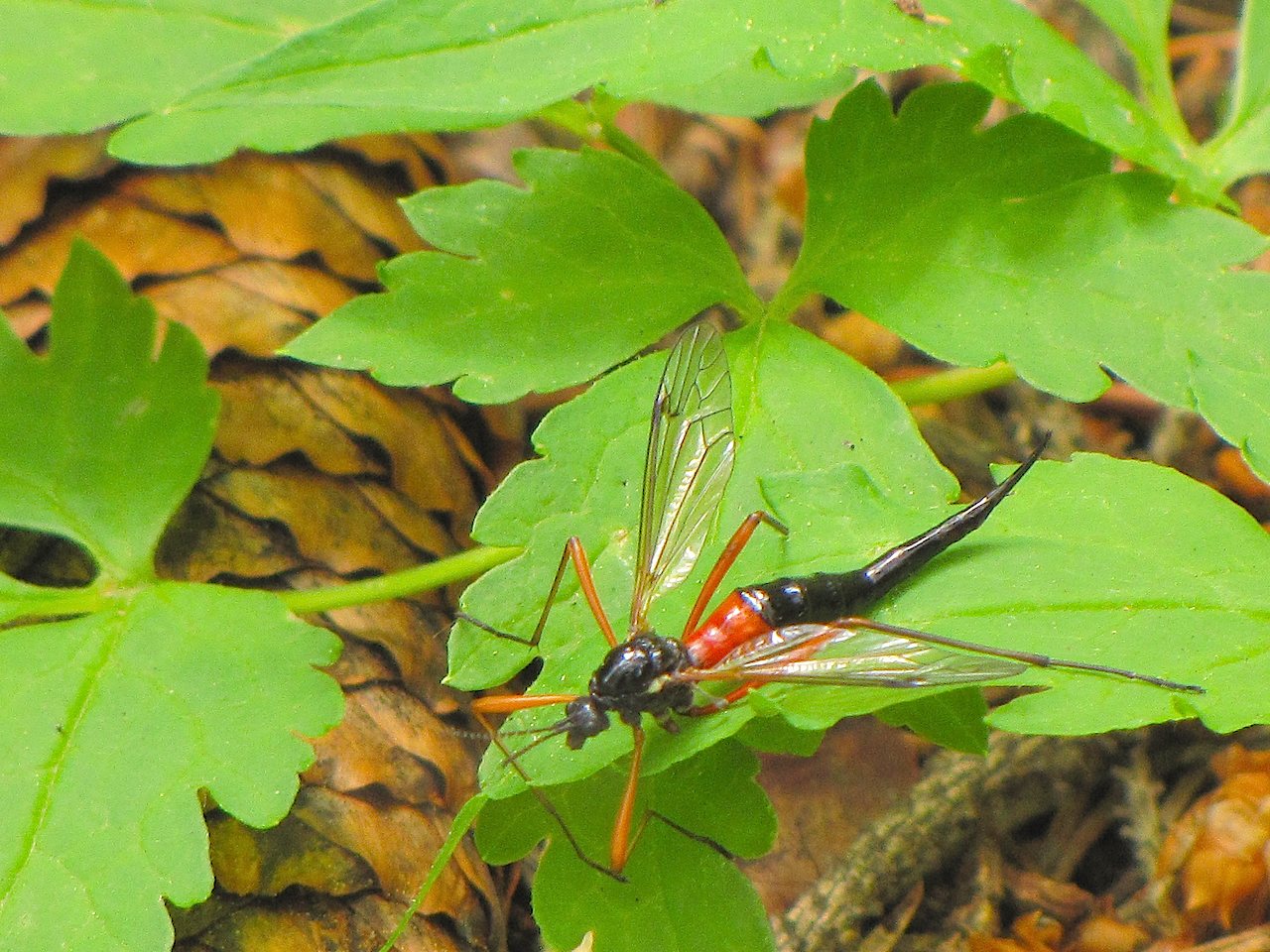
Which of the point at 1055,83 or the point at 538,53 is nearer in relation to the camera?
the point at 538,53

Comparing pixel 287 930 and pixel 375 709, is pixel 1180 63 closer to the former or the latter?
pixel 375 709

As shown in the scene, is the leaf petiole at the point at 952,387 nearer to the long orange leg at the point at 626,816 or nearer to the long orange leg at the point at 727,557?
Result: the long orange leg at the point at 727,557

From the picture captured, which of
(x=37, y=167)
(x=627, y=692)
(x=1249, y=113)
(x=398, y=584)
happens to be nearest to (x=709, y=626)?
(x=627, y=692)

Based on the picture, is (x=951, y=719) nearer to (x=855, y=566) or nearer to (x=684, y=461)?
(x=855, y=566)

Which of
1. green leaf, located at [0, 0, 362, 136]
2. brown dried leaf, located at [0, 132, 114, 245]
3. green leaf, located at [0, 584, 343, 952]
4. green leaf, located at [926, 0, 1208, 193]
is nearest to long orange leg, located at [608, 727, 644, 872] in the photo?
green leaf, located at [0, 584, 343, 952]

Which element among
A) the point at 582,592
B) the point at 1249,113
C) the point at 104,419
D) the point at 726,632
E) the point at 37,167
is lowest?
the point at 726,632

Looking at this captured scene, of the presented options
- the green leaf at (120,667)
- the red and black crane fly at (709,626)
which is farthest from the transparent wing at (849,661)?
the green leaf at (120,667)
